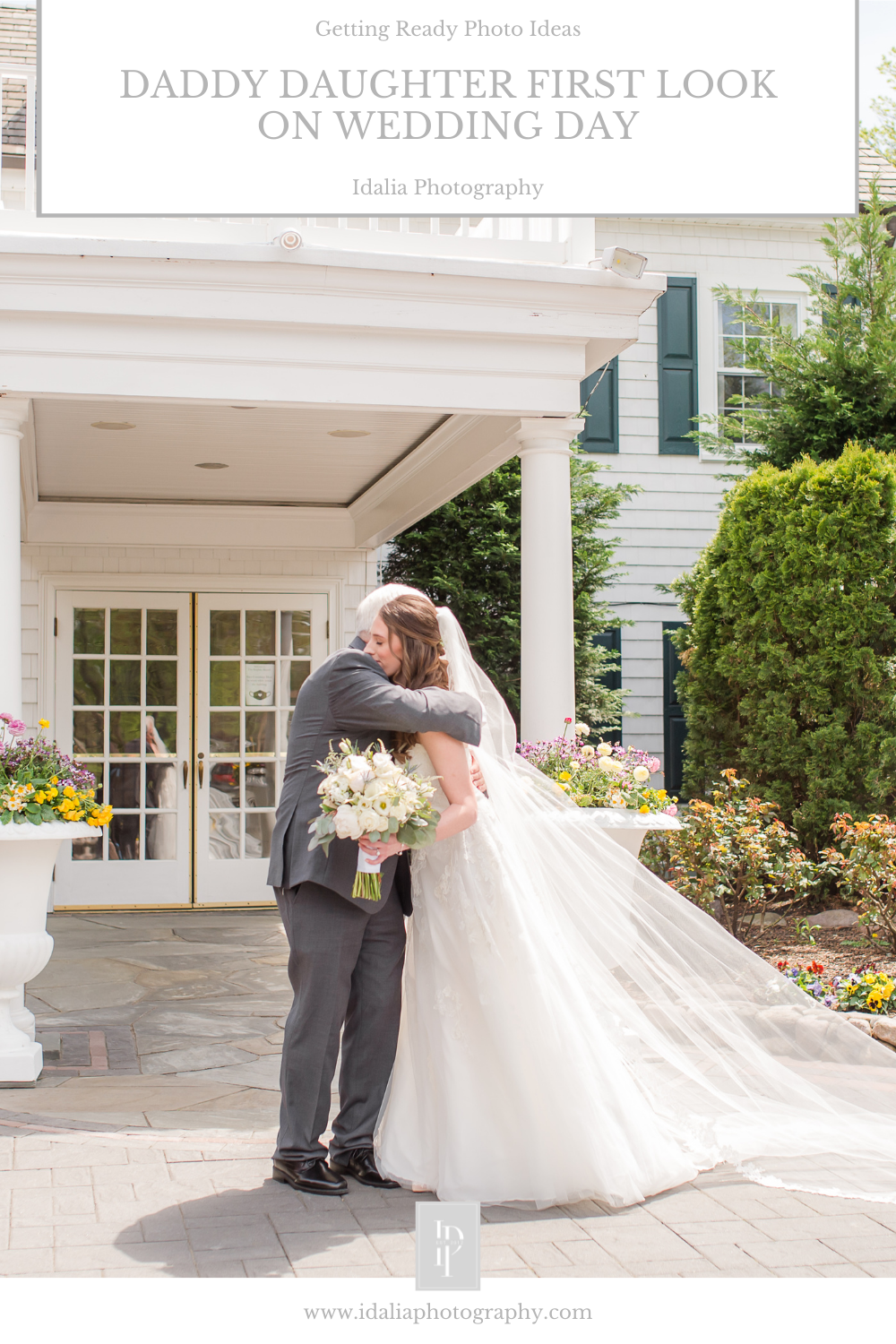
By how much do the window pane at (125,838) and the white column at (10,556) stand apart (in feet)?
13.2

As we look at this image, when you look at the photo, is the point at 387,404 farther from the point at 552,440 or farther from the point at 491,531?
the point at 491,531

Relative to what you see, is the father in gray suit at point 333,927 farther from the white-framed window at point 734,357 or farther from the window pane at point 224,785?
the white-framed window at point 734,357

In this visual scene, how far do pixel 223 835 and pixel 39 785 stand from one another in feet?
15.2

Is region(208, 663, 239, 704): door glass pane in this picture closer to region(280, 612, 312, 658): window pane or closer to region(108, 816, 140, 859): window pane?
region(280, 612, 312, 658): window pane

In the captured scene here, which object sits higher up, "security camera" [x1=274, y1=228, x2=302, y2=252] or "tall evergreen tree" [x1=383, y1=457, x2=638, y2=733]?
"security camera" [x1=274, y1=228, x2=302, y2=252]

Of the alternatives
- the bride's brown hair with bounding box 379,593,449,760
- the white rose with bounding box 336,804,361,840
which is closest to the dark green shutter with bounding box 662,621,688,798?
the bride's brown hair with bounding box 379,593,449,760

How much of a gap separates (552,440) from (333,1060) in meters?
3.20

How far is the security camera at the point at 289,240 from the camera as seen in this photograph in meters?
5.12

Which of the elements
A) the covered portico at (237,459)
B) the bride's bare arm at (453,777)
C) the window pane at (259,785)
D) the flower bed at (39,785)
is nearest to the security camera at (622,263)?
the covered portico at (237,459)

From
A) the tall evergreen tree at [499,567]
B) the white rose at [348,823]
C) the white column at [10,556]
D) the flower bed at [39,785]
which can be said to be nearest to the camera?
the white rose at [348,823]

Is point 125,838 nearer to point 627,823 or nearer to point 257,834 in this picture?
point 257,834

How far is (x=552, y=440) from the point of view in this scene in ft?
19.0

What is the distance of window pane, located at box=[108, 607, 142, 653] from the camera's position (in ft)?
30.0
